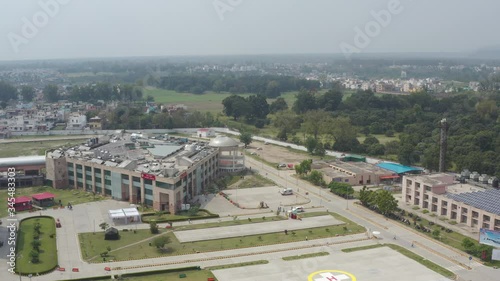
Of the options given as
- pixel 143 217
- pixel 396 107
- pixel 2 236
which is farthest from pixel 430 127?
pixel 2 236

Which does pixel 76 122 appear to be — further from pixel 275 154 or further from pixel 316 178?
pixel 316 178

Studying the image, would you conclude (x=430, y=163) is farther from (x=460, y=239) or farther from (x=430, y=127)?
(x=430, y=127)

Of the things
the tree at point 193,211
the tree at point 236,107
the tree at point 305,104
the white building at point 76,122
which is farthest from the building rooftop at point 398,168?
the white building at point 76,122

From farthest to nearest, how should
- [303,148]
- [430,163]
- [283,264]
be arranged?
[303,148] < [430,163] < [283,264]

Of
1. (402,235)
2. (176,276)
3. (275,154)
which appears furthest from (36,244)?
(275,154)

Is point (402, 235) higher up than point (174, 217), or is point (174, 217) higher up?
point (174, 217)

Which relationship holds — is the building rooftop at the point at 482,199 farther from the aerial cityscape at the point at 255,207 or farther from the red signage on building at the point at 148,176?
the red signage on building at the point at 148,176
